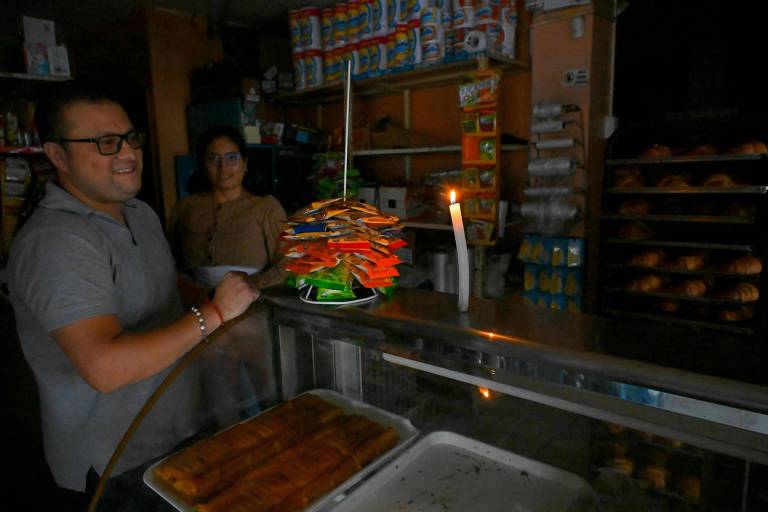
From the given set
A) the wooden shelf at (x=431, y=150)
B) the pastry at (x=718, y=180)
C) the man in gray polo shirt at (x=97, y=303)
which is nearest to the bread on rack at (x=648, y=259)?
the pastry at (x=718, y=180)

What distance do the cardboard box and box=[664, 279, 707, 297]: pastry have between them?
1.65 meters

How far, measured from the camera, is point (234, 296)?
3.45 ft

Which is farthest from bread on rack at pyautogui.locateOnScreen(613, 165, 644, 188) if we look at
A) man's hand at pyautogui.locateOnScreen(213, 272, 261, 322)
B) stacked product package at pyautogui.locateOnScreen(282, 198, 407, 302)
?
man's hand at pyautogui.locateOnScreen(213, 272, 261, 322)

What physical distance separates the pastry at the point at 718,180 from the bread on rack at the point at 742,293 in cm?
48

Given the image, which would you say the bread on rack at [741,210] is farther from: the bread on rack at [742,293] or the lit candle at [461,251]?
the lit candle at [461,251]

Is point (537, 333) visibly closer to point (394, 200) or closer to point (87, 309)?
point (87, 309)

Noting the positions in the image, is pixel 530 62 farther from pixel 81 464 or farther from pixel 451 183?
pixel 81 464

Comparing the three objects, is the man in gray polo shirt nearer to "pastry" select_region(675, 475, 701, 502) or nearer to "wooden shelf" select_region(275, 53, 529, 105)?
"pastry" select_region(675, 475, 701, 502)

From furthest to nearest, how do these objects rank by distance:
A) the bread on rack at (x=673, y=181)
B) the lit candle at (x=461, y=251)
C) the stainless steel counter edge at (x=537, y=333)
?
1. the bread on rack at (x=673, y=181)
2. the lit candle at (x=461, y=251)
3. the stainless steel counter edge at (x=537, y=333)

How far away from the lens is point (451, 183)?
10.5 feet

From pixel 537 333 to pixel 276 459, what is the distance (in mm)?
595

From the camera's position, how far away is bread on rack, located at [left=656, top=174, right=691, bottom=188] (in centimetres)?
234

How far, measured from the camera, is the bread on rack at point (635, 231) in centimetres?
248

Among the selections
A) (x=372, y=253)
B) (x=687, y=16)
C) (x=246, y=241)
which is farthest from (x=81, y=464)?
(x=687, y=16)
